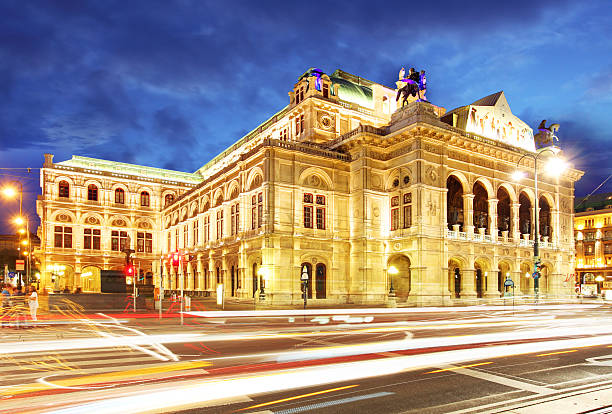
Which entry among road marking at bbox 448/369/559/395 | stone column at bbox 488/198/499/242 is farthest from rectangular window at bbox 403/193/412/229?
road marking at bbox 448/369/559/395

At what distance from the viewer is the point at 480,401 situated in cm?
875

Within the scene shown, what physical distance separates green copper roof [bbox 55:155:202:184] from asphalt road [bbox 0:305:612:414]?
69.7 m

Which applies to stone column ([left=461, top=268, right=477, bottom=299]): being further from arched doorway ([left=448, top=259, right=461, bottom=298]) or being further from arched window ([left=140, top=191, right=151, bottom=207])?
arched window ([left=140, top=191, right=151, bottom=207])

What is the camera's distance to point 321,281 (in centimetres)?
4506

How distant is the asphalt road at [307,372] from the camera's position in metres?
8.49

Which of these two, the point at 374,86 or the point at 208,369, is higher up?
the point at 374,86

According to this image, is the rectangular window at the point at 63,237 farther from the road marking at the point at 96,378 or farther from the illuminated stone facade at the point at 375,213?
the road marking at the point at 96,378

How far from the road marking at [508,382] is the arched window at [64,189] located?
2969 inches

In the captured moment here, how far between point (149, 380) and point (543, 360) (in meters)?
10.4

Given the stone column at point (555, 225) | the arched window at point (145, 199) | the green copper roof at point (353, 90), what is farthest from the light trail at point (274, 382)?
the arched window at point (145, 199)

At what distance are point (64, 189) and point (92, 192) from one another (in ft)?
13.3

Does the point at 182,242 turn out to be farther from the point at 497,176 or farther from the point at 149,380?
the point at 149,380

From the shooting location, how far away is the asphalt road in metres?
8.49

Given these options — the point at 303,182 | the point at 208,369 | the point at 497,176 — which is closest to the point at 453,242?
the point at 497,176
